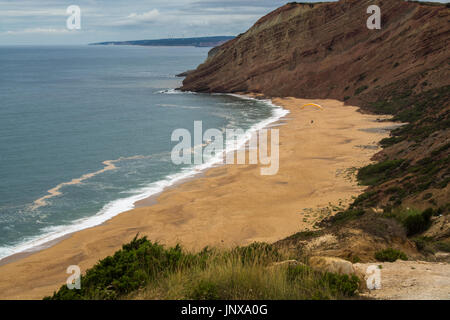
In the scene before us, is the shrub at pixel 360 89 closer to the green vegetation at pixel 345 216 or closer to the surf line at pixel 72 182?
the surf line at pixel 72 182

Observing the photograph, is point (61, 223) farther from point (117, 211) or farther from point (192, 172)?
point (192, 172)

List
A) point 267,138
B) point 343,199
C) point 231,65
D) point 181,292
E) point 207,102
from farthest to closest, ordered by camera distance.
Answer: point 231,65, point 207,102, point 267,138, point 343,199, point 181,292

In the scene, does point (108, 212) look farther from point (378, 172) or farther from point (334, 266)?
point (334, 266)

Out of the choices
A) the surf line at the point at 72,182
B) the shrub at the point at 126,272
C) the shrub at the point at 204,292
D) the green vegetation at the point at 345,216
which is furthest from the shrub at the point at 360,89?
the shrub at the point at 204,292

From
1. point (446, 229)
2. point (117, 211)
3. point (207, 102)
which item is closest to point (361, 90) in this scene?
point (207, 102)

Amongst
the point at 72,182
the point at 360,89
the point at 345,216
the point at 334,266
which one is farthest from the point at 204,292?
the point at 360,89

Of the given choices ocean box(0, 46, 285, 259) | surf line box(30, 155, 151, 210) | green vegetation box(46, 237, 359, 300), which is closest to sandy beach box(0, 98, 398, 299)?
ocean box(0, 46, 285, 259)
